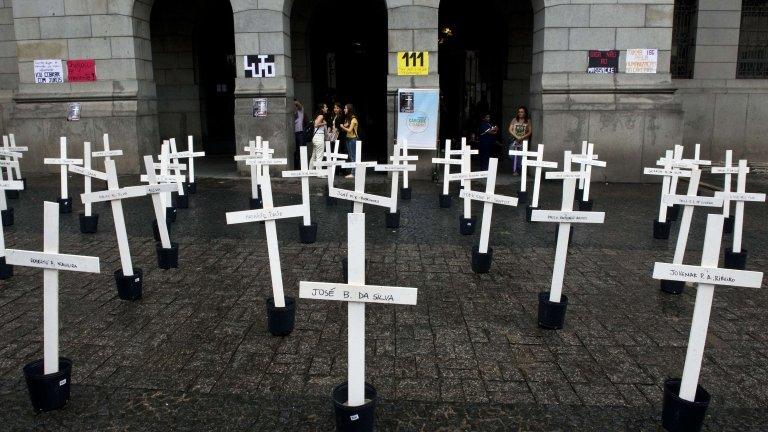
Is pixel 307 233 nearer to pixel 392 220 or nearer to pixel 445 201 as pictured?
pixel 392 220

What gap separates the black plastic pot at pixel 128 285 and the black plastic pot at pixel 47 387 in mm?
2012

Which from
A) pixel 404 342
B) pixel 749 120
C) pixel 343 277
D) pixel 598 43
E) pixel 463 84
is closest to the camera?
pixel 404 342

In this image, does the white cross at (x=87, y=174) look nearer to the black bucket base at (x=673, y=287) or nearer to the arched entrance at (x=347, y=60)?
the black bucket base at (x=673, y=287)

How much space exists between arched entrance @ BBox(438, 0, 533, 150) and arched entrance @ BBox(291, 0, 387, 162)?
2184 mm

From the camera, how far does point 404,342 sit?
5.23 meters

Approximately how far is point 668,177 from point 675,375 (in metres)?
5.28

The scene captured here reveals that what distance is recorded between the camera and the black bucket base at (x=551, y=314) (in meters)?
5.46

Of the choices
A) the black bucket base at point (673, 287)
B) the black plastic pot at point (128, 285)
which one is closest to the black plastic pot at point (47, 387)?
the black plastic pot at point (128, 285)

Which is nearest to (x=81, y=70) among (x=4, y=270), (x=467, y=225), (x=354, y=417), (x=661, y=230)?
(x=4, y=270)

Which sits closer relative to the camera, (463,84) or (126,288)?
(126,288)

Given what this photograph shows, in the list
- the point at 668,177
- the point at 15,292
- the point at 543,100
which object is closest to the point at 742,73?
the point at 543,100

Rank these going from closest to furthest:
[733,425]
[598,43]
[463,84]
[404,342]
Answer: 1. [733,425]
2. [404,342]
3. [598,43]
4. [463,84]

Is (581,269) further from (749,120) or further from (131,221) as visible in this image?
(749,120)

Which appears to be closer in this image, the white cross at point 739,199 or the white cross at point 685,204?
the white cross at point 685,204
